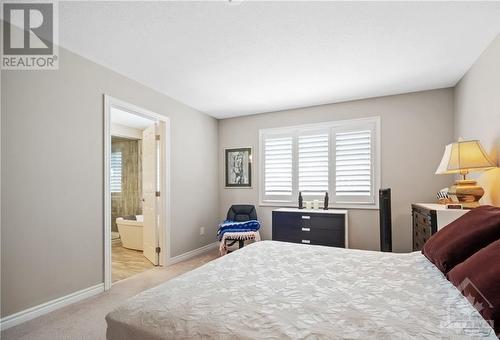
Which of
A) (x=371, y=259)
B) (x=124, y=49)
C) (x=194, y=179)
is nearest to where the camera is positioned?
(x=371, y=259)

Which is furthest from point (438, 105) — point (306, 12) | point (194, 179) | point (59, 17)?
point (59, 17)

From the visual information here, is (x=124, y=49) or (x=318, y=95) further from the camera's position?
(x=318, y=95)

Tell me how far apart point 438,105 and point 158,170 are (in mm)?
4148

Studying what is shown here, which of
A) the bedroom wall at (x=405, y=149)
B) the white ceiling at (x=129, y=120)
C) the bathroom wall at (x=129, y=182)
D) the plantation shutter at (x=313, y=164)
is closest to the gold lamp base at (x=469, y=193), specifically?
the bedroom wall at (x=405, y=149)

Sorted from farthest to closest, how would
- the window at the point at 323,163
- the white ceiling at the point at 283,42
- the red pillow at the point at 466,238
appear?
the window at the point at 323,163 → the white ceiling at the point at 283,42 → the red pillow at the point at 466,238

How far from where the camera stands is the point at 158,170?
3982 mm

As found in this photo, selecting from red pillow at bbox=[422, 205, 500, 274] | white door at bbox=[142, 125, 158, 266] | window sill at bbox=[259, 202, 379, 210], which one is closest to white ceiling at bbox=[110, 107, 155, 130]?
white door at bbox=[142, 125, 158, 266]

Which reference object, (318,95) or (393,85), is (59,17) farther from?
(393,85)

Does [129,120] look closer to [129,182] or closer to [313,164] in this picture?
[129,182]

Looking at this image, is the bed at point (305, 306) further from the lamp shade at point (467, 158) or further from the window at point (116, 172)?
the window at point (116, 172)

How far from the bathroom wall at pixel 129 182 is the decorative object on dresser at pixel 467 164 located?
227 inches

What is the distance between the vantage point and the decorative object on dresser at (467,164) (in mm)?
2354

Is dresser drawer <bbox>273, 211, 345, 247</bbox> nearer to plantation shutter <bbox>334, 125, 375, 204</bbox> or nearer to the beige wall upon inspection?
plantation shutter <bbox>334, 125, 375, 204</bbox>

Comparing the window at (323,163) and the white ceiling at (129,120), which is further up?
the white ceiling at (129,120)
